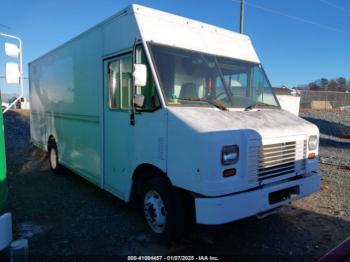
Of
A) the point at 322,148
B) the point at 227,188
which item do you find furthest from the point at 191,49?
the point at 322,148

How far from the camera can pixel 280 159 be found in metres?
3.74

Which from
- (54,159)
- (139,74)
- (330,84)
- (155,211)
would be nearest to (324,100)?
(330,84)

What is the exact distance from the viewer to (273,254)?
12.0 ft

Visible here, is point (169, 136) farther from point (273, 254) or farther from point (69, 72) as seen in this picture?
point (69, 72)

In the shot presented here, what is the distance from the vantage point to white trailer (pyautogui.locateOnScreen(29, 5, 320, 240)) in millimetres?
3225

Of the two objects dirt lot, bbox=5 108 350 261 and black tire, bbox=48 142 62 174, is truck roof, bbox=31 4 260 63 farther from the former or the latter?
black tire, bbox=48 142 62 174

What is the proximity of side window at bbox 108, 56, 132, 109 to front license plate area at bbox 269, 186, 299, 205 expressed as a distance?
228 centimetres

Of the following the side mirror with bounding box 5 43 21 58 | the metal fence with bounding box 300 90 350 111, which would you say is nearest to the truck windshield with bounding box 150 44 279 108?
the side mirror with bounding box 5 43 21 58

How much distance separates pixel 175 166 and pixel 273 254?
1.65 m

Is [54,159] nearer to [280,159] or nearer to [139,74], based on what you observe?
[139,74]

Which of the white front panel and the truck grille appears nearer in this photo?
the truck grille

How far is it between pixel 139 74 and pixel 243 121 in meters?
1.41

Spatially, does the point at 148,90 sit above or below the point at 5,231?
above

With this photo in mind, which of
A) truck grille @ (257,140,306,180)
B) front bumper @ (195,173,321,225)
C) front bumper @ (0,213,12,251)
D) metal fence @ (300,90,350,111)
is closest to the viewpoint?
front bumper @ (0,213,12,251)
